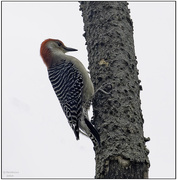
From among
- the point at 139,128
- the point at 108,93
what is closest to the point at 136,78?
the point at 108,93

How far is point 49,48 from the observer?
5129 millimetres

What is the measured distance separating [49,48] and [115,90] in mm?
2158

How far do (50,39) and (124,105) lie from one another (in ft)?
8.10

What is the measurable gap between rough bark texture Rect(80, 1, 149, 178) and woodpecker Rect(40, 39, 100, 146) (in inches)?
13.7

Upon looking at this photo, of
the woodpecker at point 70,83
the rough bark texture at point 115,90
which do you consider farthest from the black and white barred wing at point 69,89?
the rough bark texture at point 115,90

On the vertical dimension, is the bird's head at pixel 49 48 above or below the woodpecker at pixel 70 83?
above

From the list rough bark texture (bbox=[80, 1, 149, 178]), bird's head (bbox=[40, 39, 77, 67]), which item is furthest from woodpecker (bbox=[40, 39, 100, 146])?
rough bark texture (bbox=[80, 1, 149, 178])

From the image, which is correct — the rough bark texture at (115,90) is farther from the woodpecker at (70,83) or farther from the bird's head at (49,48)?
the bird's head at (49,48)

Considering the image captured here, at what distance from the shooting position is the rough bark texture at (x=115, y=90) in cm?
283

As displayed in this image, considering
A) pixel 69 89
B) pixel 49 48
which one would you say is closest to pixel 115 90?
pixel 69 89

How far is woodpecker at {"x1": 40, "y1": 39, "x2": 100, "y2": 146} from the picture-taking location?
4052 millimetres

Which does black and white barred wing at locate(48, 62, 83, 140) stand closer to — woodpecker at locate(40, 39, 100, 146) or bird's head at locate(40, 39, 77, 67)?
woodpecker at locate(40, 39, 100, 146)

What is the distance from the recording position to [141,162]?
2799 mm

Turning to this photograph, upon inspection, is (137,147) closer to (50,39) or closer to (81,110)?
(81,110)
